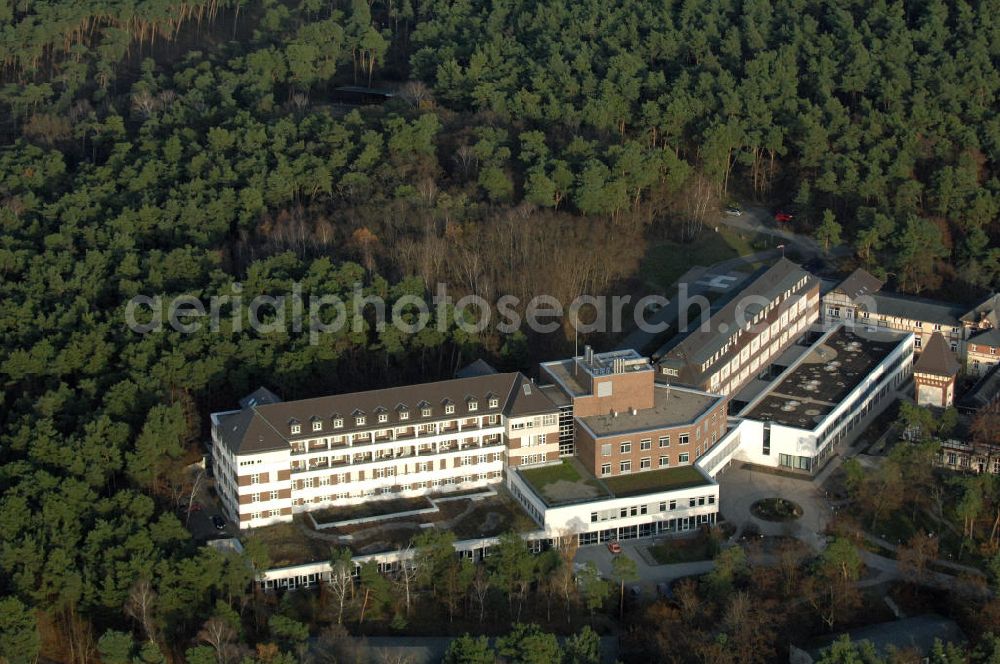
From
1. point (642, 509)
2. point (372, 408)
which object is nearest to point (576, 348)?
point (642, 509)

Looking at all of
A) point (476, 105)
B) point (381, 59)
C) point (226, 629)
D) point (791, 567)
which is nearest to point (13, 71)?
point (381, 59)

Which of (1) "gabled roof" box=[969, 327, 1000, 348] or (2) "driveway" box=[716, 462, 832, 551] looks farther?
(1) "gabled roof" box=[969, 327, 1000, 348]

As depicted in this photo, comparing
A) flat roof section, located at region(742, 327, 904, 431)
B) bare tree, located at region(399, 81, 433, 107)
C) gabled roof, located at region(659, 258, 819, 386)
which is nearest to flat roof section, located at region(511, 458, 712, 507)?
gabled roof, located at region(659, 258, 819, 386)

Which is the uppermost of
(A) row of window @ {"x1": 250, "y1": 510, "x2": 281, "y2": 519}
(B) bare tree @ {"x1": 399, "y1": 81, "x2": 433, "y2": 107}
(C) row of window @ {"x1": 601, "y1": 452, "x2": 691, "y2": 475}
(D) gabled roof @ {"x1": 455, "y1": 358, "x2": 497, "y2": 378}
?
(B) bare tree @ {"x1": 399, "y1": 81, "x2": 433, "y2": 107}

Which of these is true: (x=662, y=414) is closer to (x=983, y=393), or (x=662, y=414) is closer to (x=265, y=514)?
(x=983, y=393)

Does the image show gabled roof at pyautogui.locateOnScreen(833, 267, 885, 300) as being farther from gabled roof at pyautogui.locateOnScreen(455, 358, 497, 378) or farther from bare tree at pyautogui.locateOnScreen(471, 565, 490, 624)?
bare tree at pyautogui.locateOnScreen(471, 565, 490, 624)

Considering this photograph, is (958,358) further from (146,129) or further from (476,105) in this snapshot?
(146,129)

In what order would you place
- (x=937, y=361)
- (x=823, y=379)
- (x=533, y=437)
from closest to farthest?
(x=533, y=437), (x=937, y=361), (x=823, y=379)
